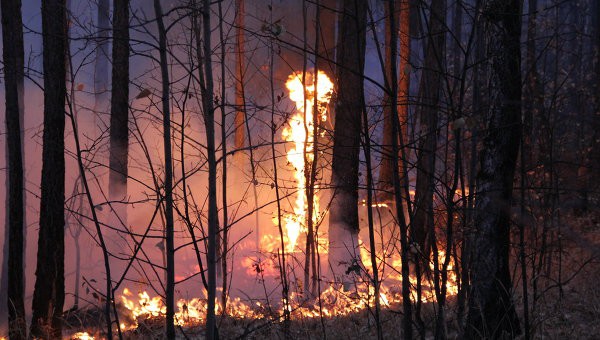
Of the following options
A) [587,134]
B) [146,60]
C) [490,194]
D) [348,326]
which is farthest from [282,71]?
[490,194]

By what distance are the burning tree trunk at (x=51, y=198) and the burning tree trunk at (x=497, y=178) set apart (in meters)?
6.19

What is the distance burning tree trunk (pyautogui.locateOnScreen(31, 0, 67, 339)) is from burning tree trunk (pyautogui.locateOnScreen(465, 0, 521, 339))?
619 centimetres

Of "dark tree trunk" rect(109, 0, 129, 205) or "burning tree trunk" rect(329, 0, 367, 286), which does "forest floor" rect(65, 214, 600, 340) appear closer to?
"burning tree trunk" rect(329, 0, 367, 286)

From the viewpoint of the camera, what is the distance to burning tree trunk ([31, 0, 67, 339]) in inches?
375

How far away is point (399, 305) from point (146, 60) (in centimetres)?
1430

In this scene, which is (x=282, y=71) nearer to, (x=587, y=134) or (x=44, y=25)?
(x=587, y=134)

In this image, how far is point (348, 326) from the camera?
29.1ft

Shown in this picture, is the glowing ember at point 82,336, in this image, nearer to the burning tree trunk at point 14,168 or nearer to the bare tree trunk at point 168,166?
the burning tree trunk at point 14,168

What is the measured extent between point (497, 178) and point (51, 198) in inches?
265

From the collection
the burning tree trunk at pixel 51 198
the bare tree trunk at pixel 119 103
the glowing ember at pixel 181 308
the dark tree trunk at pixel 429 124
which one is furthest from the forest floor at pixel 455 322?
the bare tree trunk at pixel 119 103

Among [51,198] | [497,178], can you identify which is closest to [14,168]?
[51,198]

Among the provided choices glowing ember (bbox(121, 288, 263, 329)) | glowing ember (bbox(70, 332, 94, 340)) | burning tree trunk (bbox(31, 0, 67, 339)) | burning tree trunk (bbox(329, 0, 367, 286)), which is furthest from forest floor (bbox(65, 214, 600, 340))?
burning tree trunk (bbox(329, 0, 367, 286))

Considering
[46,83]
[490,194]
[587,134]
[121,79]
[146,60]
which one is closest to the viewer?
[490,194]

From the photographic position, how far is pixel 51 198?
9758 mm
